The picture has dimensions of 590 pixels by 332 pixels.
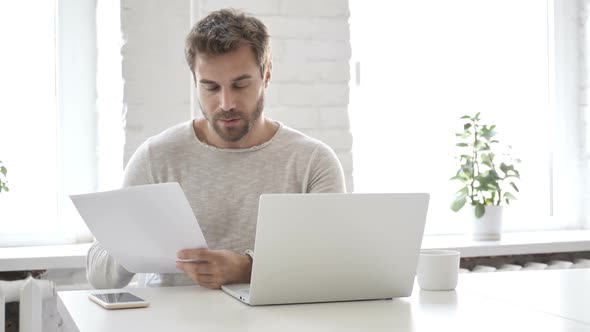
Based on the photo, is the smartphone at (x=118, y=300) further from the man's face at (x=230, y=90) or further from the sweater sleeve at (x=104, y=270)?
the man's face at (x=230, y=90)

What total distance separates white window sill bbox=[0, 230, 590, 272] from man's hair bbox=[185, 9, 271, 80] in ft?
2.64

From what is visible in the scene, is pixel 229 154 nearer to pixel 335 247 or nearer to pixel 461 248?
pixel 335 247

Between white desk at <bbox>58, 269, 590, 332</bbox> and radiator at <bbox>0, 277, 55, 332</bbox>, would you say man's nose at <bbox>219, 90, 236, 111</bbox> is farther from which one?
radiator at <bbox>0, 277, 55, 332</bbox>

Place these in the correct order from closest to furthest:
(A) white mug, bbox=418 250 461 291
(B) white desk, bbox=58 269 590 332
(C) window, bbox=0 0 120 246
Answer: (B) white desk, bbox=58 269 590 332 < (A) white mug, bbox=418 250 461 291 < (C) window, bbox=0 0 120 246

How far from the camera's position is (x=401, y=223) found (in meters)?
1.62

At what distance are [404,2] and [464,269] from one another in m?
1.10

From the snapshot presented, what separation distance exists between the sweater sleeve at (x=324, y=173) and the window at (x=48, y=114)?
0.95 meters

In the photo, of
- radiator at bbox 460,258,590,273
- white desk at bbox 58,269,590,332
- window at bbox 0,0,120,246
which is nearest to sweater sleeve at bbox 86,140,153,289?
white desk at bbox 58,269,590,332

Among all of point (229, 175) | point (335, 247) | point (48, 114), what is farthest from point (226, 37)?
point (48, 114)

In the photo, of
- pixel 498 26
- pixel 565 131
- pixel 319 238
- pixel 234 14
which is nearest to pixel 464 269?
pixel 565 131

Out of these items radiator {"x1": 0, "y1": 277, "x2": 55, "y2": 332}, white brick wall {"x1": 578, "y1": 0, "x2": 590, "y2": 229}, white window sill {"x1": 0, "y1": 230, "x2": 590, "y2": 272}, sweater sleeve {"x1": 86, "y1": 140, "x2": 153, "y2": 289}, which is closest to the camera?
sweater sleeve {"x1": 86, "y1": 140, "x2": 153, "y2": 289}

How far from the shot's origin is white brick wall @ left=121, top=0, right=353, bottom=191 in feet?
8.91

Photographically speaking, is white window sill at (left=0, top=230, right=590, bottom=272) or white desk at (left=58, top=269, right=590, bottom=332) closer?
white desk at (left=58, top=269, right=590, bottom=332)

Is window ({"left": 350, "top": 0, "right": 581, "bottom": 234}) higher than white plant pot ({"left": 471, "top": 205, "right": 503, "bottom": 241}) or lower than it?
higher
